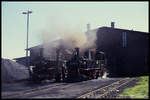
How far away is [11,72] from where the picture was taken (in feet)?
68.8

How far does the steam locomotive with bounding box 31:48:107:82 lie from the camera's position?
20681 millimetres

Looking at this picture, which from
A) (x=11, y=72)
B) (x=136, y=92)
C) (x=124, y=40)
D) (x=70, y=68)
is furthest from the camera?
(x=124, y=40)

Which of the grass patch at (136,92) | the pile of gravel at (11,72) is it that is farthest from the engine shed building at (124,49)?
the grass patch at (136,92)

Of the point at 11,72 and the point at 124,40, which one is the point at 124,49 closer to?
the point at 124,40

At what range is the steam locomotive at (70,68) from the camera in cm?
2068

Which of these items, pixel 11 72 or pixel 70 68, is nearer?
pixel 11 72

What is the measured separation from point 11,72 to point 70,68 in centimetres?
538

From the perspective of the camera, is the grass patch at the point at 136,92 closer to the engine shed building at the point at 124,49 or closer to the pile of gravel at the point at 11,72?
the pile of gravel at the point at 11,72

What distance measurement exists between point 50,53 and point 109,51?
12.6 metres

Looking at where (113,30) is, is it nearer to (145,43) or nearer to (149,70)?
(145,43)

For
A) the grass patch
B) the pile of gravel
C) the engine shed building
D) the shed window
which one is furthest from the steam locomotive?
the shed window

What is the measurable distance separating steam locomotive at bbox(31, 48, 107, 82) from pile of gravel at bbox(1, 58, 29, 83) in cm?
160

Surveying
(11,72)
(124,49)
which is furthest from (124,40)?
(11,72)

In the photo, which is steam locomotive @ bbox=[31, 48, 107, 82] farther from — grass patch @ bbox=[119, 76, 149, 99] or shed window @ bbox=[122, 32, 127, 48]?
shed window @ bbox=[122, 32, 127, 48]
